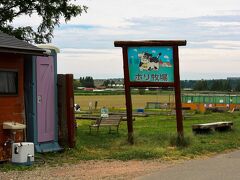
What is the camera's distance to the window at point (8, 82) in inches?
464

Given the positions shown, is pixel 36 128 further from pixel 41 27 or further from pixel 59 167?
pixel 41 27

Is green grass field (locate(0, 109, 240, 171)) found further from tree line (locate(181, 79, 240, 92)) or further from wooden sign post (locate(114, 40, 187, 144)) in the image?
tree line (locate(181, 79, 240, 92))

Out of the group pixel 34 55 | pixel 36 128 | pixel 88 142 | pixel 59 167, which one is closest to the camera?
pixel 59 167

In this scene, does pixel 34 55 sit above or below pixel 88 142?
above

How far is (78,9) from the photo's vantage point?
72.8 ft

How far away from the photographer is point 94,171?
10703mm

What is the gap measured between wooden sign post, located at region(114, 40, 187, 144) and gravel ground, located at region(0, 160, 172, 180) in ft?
10.7

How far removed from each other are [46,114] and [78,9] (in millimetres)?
9594

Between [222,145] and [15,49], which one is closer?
[15,49]

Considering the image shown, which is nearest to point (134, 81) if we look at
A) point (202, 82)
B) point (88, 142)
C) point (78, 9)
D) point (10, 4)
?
point (88, 142)

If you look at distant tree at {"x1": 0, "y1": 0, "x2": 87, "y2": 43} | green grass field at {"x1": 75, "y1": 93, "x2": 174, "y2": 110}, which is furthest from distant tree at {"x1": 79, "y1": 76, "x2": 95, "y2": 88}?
distant tree at {"x1": 0, "y1": 0, "x2": 87, "y2": 43}

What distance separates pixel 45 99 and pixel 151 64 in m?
3.46

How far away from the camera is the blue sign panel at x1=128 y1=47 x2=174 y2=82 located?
14945mm

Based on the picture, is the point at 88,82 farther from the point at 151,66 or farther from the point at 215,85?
the point at 151,66
